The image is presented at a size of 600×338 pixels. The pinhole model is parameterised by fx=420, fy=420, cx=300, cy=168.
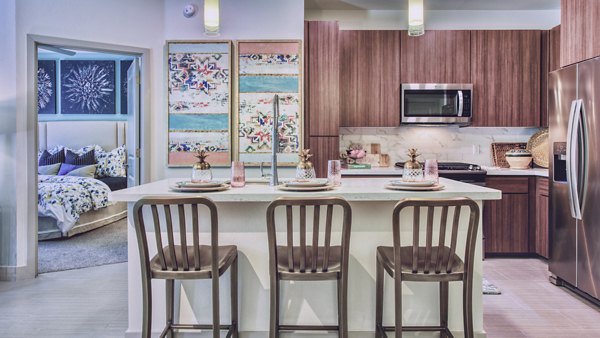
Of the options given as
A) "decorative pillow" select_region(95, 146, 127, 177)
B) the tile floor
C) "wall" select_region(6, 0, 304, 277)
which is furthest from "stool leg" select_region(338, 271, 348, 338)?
"decorative pillow" select_region(95, 146, 127, 177)

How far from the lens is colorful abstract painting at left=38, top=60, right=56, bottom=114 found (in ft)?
23.9

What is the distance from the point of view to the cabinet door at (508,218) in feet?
13.7

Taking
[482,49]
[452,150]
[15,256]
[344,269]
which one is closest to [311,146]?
[452,150]

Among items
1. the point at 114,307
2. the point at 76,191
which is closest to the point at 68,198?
the point at 76,191

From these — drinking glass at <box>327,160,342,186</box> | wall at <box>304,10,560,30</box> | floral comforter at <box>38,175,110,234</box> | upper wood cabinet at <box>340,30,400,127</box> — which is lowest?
floral comforter at <box>38,175,110,234</box>

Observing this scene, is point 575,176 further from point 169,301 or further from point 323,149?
point 169,301

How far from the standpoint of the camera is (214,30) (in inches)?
105

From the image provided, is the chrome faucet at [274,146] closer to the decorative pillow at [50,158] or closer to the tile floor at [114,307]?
the tile floor at [114,307]

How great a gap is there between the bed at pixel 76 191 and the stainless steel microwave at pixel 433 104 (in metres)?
4.06

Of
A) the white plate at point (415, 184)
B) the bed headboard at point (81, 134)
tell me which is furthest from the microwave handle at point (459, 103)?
the bed headboard at point (81, 134)

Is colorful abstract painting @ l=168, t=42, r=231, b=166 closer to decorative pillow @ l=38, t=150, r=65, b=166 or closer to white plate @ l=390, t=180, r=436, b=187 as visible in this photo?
white plate @ l=390, t=180, r=436, b=187

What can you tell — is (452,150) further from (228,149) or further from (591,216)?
(228,149)

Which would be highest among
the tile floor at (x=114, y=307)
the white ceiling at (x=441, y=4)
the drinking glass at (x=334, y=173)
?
the white ceiling at (x=441, y=4)

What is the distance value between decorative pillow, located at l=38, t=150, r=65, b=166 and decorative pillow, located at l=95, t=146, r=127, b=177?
1.80 feet
